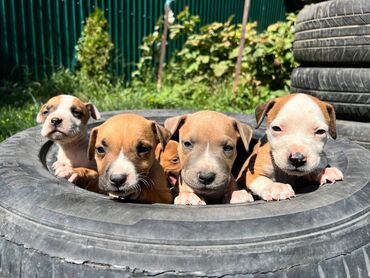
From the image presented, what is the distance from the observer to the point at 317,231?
6.04 ft

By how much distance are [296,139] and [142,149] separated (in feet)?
2.93

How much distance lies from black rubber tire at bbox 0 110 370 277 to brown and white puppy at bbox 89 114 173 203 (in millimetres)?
260

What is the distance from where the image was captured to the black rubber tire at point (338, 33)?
3.92 m

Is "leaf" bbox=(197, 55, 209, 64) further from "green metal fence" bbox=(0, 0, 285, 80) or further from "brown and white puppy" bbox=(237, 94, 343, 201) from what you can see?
"brown and white puppy" bbox=(237, 94, 343, 201)

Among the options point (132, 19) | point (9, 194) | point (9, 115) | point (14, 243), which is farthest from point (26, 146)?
point (132, 19)

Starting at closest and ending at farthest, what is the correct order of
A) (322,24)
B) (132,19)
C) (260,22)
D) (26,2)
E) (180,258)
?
(180,258)
(322,24)
(26,2)
(132,19)
(260,22)

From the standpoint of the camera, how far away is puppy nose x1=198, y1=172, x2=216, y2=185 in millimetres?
2455

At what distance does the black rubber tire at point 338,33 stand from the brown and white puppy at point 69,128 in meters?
2.21

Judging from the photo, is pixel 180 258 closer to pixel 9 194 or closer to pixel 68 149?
pixel 9 194

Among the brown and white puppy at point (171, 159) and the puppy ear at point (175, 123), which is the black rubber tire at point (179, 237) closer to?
the puppy ear at point (175, 123)

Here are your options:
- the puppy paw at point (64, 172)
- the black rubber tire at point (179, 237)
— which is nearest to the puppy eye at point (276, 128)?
the black rubber tire at point (179, 237)

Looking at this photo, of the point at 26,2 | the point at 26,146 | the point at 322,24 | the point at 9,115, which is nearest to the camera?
the point at 26,146

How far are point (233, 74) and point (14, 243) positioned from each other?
7.85 metres

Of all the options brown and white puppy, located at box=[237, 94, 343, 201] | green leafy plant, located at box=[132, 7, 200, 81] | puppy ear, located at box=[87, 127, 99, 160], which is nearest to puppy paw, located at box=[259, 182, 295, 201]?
brown and white puppy, located at box=[237, 94, 343, 201]
